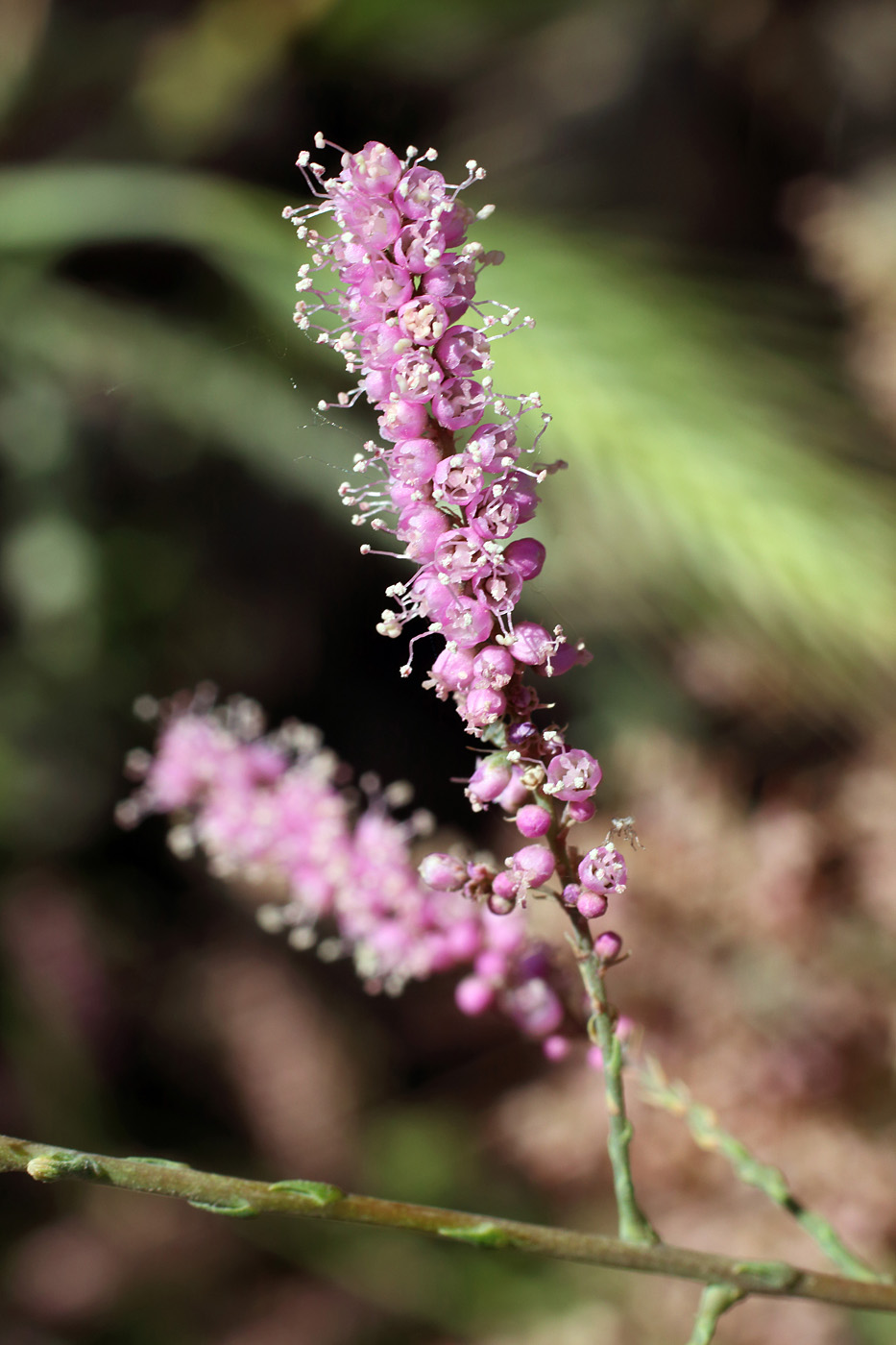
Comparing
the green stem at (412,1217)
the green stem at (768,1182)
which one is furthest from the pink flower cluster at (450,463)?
the green stem at (768,1182)

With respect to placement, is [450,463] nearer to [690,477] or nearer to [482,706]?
[482,706]

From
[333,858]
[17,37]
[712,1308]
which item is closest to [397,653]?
[333,858]

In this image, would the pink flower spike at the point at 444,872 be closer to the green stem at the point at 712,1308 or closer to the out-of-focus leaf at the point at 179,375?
the green stem at the point at 712,1308

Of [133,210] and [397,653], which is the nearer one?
[397,653]

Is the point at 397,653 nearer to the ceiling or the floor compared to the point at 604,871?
nearer to the ceiling

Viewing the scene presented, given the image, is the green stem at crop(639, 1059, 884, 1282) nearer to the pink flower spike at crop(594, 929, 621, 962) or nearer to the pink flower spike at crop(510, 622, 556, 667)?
the pink flower spike at crop(594, 929, 621, 962)

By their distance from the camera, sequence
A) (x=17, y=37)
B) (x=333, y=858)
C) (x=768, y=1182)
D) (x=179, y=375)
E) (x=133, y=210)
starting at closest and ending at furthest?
1. (x=768, y=1182)
2. (x=333, y=858)
3. (x=133, y=210)
4. (x=179, y=375)
5. (x=17, y=37)
